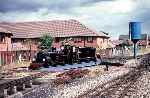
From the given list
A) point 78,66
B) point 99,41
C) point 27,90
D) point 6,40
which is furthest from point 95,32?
point 27,90

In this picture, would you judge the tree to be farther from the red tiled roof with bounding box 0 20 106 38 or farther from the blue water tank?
the blue water tank

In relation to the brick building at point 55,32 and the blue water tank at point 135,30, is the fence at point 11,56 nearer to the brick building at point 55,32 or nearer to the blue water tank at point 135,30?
the brick building at point 55,32

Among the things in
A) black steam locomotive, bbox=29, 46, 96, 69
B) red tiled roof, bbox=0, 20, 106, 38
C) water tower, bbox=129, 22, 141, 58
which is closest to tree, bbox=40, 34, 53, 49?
red tiled roof, bbox=0, 20, 106, 38

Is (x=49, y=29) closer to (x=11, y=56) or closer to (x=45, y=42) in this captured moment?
(x=45, y=42)

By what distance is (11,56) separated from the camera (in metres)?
48.5

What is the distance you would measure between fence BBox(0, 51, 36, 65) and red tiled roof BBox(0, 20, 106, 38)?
55.8 ft

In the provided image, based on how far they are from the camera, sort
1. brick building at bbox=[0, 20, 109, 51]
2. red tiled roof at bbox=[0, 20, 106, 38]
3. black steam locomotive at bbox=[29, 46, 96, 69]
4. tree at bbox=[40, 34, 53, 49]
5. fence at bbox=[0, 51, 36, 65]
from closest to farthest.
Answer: black steam locomotive at bbox=[29, 46, 96, 69] < fence at bbox=[0, 51, 36, 65] < tree at bbox=[40, 34, 53, 49] < brick building at bbox=[0, 20, 109, 51] < red tiled roof at bbox=[0, 20, 106, 38]

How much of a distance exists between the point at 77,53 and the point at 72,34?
130 ft

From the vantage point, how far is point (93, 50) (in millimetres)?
37750

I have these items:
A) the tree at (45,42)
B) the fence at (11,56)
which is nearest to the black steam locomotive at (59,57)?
the fence at (11,56)

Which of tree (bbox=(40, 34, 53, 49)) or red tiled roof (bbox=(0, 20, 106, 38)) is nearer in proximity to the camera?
tree (bbox=(40, 34, 53, 49))

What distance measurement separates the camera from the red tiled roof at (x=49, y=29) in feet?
242

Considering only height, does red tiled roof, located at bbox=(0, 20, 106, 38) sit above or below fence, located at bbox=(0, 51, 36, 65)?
above

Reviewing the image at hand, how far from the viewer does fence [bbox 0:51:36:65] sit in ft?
150
